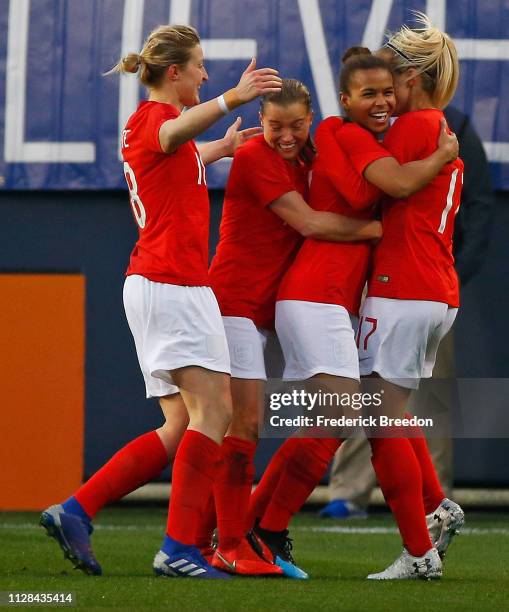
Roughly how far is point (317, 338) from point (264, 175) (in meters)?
0.55

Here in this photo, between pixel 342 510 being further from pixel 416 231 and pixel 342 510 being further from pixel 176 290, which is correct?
pixel 176 290

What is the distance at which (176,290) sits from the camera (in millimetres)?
4523

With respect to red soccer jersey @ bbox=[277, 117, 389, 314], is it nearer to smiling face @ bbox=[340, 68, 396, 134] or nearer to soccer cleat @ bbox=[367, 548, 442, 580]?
smiling face @ bbox=[340, 68, 396, 134]

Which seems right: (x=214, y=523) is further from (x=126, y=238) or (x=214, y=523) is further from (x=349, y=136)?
(x=126, y=238)

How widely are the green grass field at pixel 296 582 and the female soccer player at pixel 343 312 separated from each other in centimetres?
27

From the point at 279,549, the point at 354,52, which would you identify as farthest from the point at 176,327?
the point at 354,52

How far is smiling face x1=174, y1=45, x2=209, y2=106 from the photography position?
468 cm

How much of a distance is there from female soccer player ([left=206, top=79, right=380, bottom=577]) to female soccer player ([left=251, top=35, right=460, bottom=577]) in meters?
0.09

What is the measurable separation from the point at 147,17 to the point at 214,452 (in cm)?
415

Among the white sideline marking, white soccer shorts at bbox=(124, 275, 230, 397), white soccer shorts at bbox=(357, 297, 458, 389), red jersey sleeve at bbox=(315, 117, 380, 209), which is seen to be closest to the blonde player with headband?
white soccer shorts at bbox=(357, 297, 458, 389)

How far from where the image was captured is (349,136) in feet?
15.4

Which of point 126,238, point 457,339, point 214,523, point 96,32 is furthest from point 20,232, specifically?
point 214,523

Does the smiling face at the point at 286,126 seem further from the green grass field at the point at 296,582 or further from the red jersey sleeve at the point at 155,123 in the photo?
the green grass field at the point at 296,582

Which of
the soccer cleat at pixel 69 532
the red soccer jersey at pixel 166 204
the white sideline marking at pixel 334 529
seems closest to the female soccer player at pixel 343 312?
the red soccer jersey at pixel 166 204
